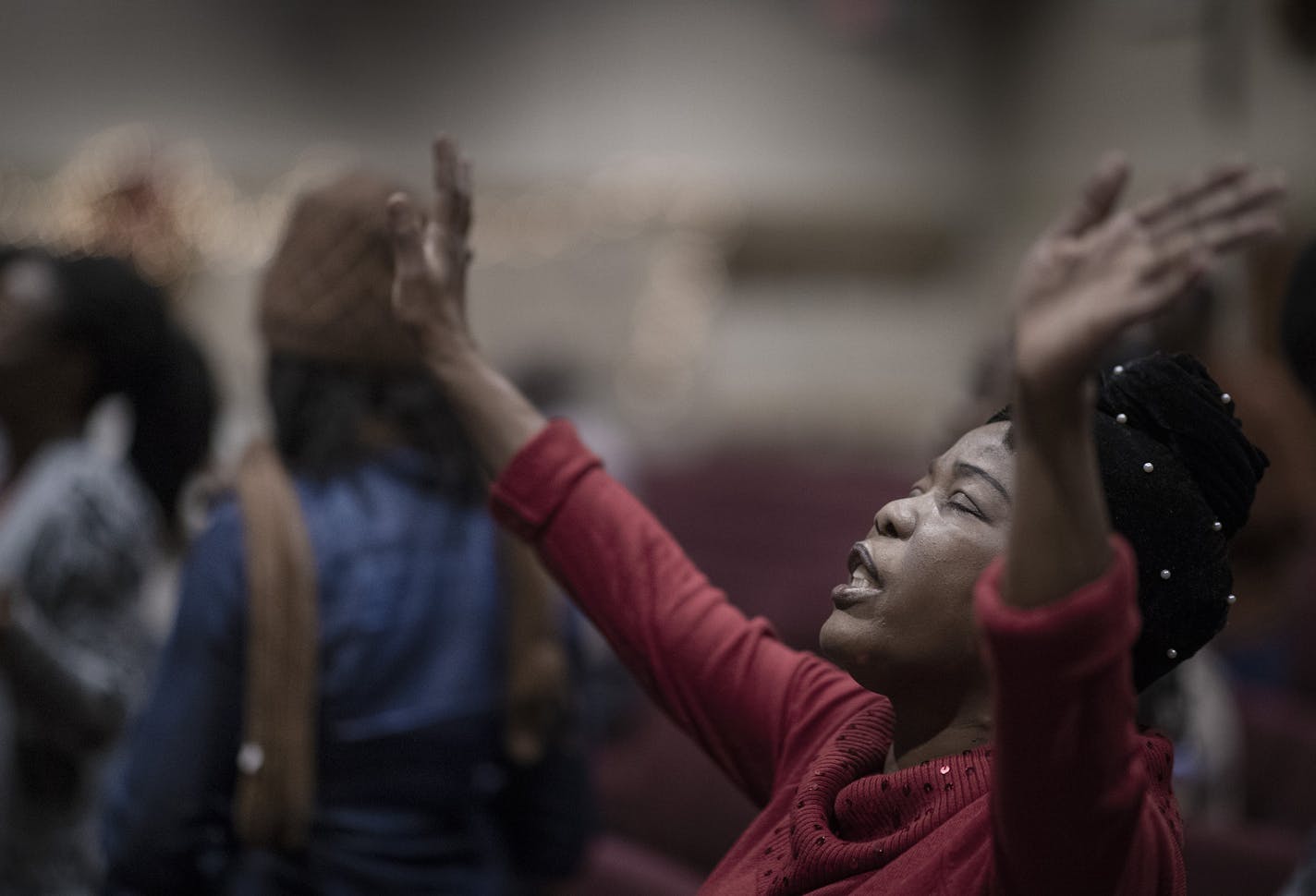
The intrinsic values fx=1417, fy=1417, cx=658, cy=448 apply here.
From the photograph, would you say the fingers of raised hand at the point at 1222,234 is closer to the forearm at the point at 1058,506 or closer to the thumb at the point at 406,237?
the forearm at the point at 1058,506

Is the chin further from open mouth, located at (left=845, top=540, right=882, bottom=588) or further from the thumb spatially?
the thumb

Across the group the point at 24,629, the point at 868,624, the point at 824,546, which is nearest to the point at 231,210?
the point at 824,546

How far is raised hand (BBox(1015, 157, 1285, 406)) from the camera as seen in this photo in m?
0.82

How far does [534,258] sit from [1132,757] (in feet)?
28.6

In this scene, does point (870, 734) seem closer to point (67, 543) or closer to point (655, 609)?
point (655, 609)

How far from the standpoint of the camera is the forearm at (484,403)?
4.83 feet

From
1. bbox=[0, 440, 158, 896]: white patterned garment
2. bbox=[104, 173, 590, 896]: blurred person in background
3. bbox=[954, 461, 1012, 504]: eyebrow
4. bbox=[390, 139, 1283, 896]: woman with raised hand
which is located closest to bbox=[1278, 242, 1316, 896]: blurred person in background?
bbox=[390, 139, 1283, 896]: woman with raised hand

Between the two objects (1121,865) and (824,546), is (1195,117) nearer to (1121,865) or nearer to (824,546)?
(824,546)

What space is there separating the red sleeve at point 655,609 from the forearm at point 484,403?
2cm

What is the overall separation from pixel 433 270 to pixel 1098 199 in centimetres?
85

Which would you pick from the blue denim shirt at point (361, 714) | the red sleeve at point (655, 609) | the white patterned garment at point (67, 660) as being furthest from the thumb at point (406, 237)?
the white patterned garment at point (67, 660)

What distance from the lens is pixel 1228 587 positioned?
43.1 inches

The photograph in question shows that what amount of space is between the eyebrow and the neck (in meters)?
0.16

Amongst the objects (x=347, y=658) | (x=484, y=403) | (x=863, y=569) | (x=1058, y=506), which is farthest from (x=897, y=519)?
(x=347, y=658)
